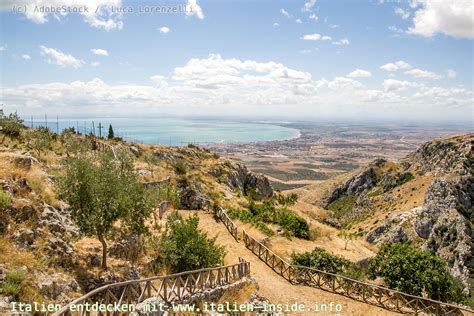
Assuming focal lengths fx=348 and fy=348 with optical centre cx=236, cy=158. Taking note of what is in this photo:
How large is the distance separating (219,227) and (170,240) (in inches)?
476

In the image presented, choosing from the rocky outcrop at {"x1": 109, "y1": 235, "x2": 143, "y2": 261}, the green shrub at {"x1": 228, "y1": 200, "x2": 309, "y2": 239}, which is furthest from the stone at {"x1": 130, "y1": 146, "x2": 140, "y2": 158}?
the rocky outcrop at {"x1": 109, "y1": 235, "x2": 143, "y2": 261}

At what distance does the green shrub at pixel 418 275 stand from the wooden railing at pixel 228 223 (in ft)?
37.8

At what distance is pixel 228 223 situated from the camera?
31281mm

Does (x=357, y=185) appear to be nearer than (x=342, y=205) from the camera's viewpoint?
No

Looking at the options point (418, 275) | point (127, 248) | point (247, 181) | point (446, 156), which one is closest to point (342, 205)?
point (446, 156)

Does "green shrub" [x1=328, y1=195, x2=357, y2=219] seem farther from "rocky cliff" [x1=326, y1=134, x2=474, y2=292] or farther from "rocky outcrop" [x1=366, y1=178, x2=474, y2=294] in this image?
"rocky outcrop" [x1=366, y1=178, x2=474, y2=294]

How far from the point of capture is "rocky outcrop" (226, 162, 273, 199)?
62.5m

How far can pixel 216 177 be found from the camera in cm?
5894

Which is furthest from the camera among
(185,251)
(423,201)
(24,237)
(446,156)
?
(446,156)

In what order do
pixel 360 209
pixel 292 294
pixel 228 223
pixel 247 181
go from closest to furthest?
pixel 292 294
pixel 228 223
pixel 247 181
pixel 360 209

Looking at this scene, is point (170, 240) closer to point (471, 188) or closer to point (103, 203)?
point (103, 203)

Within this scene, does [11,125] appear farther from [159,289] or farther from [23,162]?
[159,289]

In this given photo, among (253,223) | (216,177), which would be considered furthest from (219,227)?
(216,177)

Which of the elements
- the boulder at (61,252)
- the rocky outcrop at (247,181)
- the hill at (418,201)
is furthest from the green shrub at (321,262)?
the rocky outcrop at (247,181)
